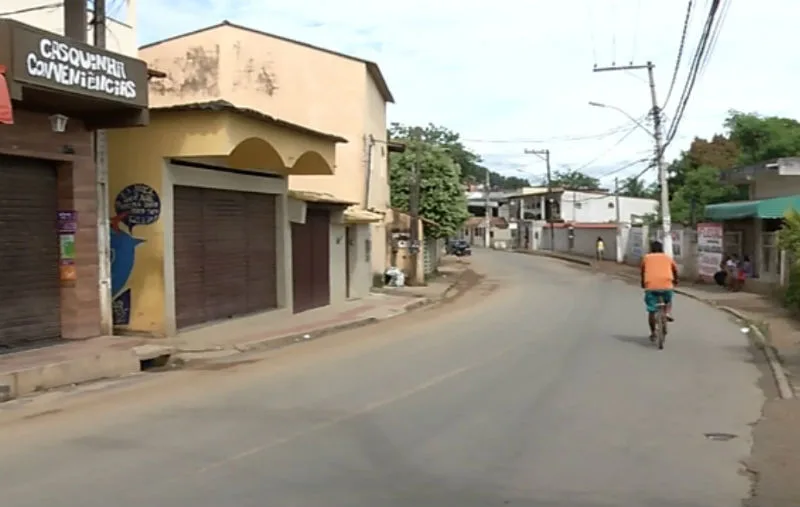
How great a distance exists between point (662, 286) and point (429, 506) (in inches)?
426

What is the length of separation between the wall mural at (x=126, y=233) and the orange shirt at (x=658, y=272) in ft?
28.2

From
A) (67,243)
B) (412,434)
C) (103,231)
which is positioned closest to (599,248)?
(103,231)

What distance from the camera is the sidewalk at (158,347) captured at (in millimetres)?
12164

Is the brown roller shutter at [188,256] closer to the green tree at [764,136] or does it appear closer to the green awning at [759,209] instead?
the green awning at [759,209]

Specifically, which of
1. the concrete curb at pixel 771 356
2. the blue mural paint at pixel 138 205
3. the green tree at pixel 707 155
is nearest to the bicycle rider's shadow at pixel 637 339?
the concrete curb at pixel 771 356

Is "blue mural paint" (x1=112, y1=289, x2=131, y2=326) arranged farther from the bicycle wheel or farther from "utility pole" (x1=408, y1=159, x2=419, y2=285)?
"utility pole" (x1=408, y1=159, x2=419, y2=285)

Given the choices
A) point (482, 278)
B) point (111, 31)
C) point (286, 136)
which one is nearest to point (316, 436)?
point (286, 136)

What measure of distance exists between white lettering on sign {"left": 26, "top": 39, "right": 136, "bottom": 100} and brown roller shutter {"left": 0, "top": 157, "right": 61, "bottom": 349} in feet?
5.56

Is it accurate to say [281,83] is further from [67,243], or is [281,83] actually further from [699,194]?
[699,194]

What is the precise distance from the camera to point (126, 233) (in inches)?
699

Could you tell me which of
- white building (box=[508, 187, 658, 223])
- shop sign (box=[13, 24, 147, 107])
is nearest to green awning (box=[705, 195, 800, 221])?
shop sign (box=[13, 24, 147, 107])

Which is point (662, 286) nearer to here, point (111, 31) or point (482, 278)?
point (111, 31)

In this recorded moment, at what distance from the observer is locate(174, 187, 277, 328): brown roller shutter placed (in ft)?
60.9

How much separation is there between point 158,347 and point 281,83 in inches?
905
